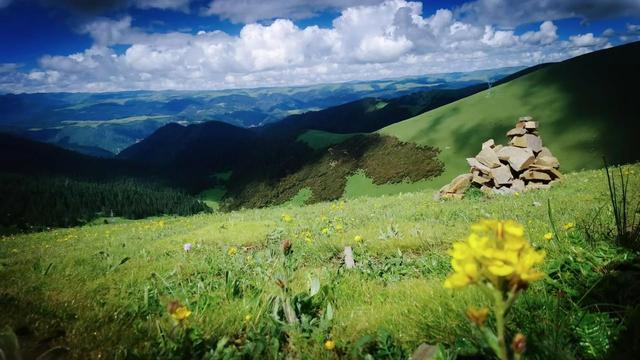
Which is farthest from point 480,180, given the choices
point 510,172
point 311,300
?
point 311,300

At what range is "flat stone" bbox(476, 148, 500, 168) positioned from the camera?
19.3 meters

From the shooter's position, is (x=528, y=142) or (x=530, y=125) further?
(x=530, y=125)

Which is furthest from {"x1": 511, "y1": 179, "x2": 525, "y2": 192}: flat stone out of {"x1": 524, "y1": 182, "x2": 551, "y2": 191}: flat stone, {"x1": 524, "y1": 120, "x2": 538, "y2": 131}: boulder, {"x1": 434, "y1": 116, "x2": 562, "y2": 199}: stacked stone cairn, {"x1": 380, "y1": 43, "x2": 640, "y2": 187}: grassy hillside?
{"x1": 380, "y1": 43, "x2": 640, "y2": 187}: grassy hillside

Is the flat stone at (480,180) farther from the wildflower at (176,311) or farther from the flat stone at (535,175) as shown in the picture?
the wildflower at (176,311)

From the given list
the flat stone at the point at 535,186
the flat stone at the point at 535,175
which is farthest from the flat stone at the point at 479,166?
the flat stone at the point at 535,186

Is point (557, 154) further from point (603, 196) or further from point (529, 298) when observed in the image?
point (529, 298)

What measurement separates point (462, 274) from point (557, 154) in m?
107

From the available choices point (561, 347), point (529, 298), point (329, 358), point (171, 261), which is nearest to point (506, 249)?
point (561, 347)

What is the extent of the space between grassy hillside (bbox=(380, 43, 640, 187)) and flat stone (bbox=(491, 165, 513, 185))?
79.4 m

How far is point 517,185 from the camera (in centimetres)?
1778

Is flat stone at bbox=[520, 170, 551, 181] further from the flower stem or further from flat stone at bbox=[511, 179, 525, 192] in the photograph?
the flower stem

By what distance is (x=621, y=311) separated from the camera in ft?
10.3

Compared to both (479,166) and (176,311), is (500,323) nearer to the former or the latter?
(176,311)

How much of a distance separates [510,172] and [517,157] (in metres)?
0.99
